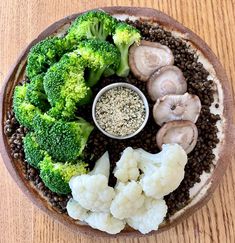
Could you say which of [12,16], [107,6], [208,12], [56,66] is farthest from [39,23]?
[208,12]

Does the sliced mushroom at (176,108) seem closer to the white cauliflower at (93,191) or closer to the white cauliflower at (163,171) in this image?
the white cauliflower at (163,171)

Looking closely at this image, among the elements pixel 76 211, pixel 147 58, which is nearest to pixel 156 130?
pixel 147 58

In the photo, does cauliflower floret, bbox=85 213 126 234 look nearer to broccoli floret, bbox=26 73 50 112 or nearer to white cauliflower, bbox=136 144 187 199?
white cauliflower, bbox=136 144 187 199

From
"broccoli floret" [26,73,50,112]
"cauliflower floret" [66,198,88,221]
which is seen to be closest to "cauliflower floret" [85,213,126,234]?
"cauliflower floret" [66,198,88,221]

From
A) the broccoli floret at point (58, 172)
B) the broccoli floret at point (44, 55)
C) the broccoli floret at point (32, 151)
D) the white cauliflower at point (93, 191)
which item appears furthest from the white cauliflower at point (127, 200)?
the broccoli floret at point (44, 55)

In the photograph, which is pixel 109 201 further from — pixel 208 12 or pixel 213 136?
pixel 208 12

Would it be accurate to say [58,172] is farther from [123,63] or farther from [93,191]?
[123,63]
